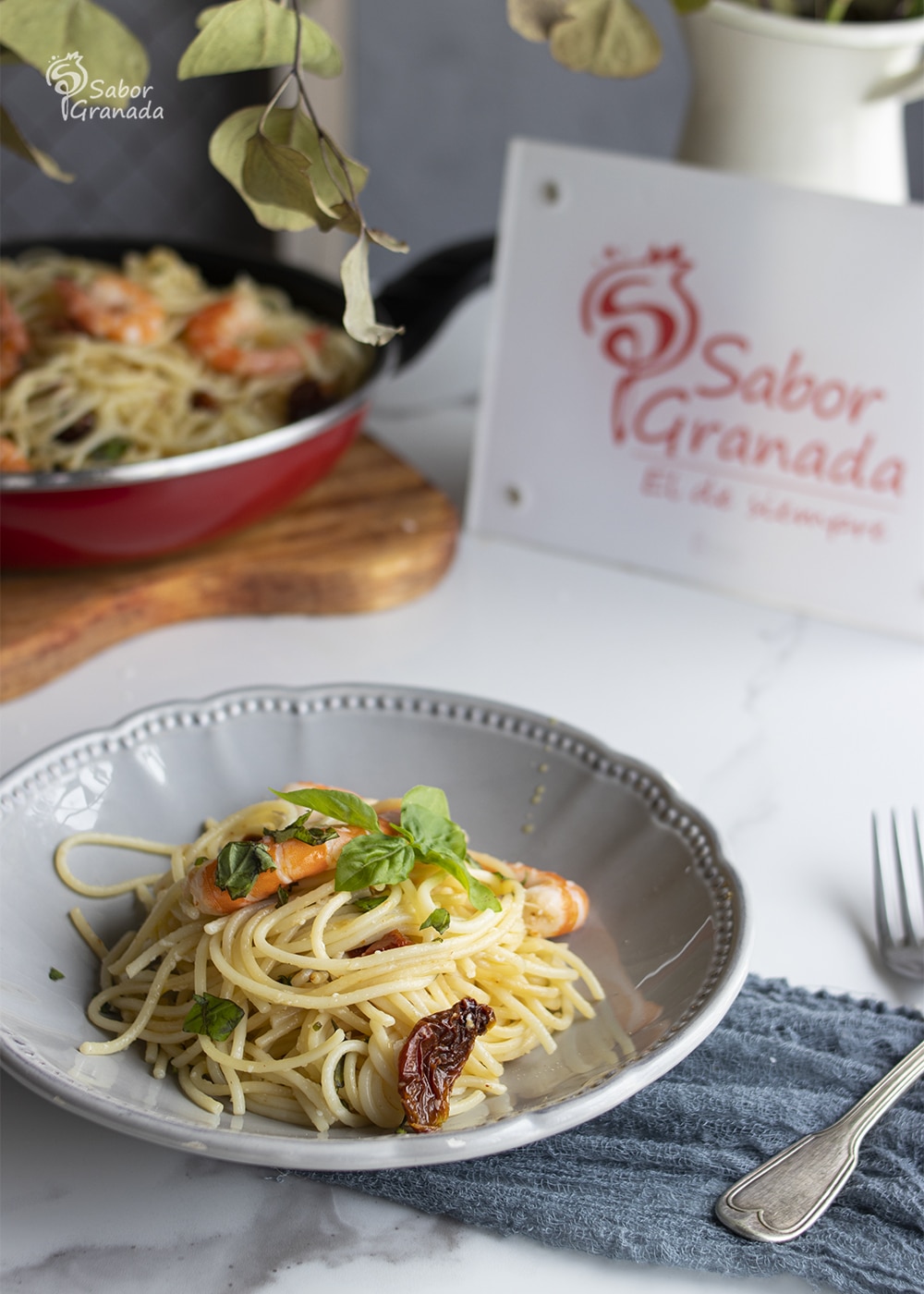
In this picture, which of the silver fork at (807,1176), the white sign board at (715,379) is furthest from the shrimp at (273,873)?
the white sign board at (715,379)

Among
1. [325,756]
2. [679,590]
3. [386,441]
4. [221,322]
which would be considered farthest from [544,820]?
[386,441]

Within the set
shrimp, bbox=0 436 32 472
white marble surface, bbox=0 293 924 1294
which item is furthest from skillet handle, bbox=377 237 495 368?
shrimp, bbox=0 436 32 472

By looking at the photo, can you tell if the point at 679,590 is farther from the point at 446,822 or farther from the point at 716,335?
the point at 446,822

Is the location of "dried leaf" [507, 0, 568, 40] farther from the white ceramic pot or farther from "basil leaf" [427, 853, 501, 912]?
the white ceramic pot

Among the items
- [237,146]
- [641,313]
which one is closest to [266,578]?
[641,313]

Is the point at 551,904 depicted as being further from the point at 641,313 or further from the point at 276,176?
the point at 641,313

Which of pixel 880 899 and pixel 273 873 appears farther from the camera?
pixel 880 899
